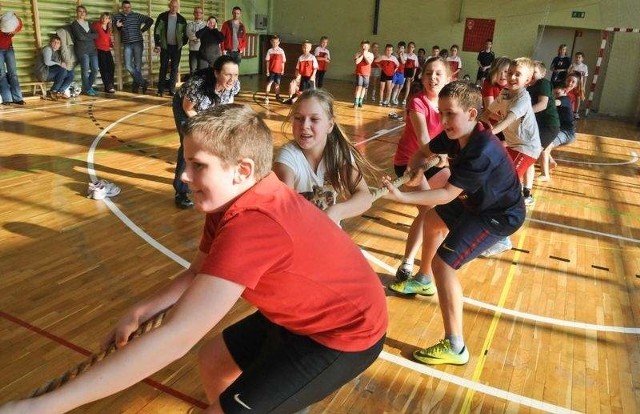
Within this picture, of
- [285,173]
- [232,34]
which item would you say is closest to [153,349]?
[285,173]

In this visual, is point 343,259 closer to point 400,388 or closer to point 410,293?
point 400,388

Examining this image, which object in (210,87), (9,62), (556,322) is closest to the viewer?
(556,322)

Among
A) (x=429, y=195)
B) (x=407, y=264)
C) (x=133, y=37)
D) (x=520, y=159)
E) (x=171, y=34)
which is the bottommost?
(x=407, y=264)

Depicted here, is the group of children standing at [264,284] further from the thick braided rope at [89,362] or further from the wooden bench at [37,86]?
the wooden bench at [37,86]

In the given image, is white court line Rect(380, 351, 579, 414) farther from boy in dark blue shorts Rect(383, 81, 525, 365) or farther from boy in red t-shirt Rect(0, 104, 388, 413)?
boy in red t-shirt Rect(0, 104, 388, 413)

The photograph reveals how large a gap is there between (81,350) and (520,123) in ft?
14.0

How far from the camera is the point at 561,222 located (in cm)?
603

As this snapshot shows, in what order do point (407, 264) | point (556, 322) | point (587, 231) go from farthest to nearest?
point (587, 231), point (407, 264), point (556, 322)

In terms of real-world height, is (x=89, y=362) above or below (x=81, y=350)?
above

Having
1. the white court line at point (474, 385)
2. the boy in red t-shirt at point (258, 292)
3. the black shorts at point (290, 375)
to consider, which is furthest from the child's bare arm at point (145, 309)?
the white court line at point (474, 385)

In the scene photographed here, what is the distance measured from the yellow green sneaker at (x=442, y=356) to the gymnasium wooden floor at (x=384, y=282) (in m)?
0.05

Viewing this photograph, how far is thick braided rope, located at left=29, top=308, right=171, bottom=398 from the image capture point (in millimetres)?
1254

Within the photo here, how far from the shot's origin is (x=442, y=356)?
3.12 m

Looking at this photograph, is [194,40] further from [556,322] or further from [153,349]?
[153,349]
